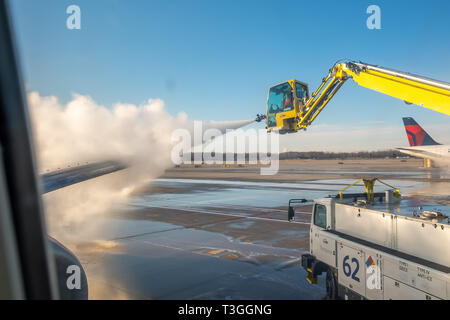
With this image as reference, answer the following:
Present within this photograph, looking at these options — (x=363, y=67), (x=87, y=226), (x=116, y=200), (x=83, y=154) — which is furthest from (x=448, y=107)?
(x=116, y=200)

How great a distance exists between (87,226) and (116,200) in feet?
36.8

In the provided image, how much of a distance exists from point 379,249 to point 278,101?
8.71 metres

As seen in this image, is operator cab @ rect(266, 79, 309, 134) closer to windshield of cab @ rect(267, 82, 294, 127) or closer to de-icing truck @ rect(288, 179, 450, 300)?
windshield of cab @ rect(267, 82, 294, 127)

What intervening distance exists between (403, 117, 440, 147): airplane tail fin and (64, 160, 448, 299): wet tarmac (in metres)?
36.9

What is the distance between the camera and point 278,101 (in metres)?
14.2

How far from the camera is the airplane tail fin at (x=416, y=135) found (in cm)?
4978

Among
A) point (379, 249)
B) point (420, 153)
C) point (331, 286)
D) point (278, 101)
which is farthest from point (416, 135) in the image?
point (379, 249)

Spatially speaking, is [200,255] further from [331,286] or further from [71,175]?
[71,175]

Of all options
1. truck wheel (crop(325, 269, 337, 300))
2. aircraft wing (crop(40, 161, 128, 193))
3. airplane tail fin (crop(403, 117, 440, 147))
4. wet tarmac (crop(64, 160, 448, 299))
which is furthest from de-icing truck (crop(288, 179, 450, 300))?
airplane tail fin (crop(403, 117, 440, 147))

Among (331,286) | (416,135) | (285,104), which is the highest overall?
(285,104)

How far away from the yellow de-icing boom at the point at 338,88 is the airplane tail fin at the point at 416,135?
44.6 metres

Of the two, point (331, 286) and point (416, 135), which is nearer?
point (331, 286)

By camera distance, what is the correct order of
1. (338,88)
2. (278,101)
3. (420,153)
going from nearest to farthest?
1. (338,88)
2. (278,101)
3. (420,153)
